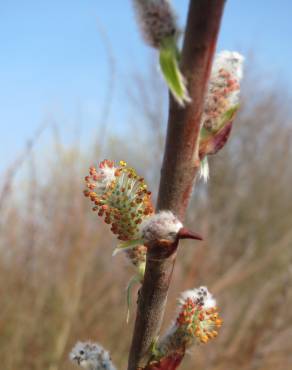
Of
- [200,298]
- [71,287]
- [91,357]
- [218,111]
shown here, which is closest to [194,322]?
[200,298]

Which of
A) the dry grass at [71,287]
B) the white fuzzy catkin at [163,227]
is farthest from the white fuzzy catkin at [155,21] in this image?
the dry grass at [71,287]

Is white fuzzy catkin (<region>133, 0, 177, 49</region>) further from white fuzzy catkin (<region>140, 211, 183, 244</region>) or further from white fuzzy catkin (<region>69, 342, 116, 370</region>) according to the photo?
white fuzzy catkin (<region>69, 342, 116, 370</region>)

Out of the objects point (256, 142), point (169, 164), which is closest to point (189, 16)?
point (169, 164)

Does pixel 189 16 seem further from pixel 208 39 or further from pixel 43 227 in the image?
pixel 43 227

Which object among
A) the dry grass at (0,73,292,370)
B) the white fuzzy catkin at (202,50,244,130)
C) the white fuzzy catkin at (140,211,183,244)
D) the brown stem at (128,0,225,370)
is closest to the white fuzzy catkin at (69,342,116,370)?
the brown stem at (128,0,225,370)

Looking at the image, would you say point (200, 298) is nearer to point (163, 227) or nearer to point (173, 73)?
point (163, 227)

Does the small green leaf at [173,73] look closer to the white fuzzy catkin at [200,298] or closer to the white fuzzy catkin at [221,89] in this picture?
the white fuzzy catkin at [221,89]

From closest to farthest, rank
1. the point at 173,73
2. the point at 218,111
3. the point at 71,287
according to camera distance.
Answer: the point at 173,73 → the point at 218,111 → the point at 71,287
